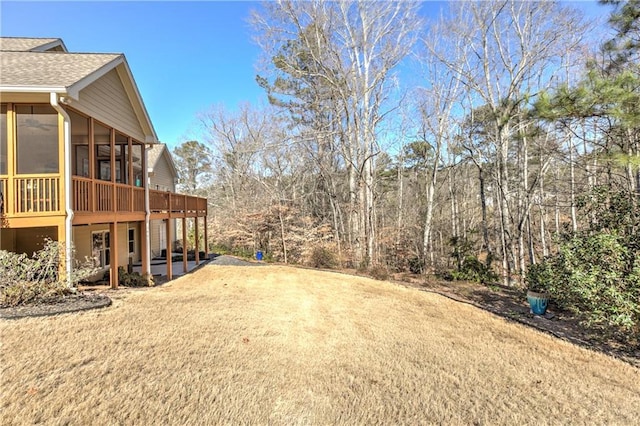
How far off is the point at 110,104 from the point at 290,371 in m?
7.87

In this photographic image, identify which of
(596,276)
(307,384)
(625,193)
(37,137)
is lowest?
(307,384)

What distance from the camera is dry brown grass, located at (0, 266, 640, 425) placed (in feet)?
9.70

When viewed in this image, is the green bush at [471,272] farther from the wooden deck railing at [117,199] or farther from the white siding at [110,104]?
the white siding at [110,104]

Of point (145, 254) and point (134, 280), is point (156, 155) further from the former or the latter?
point (134, 280)

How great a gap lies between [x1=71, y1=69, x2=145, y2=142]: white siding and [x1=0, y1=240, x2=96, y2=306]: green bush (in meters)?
3.08

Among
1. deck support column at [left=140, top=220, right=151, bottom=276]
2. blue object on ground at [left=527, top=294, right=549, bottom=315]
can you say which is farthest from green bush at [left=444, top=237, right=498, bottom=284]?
deck support column at [left=140, top=220, right=151, bottom=276]

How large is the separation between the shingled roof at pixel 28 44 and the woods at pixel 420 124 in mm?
6600

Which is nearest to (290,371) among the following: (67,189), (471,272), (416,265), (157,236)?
(67,189)

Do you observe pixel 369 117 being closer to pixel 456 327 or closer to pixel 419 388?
pixel 456 327

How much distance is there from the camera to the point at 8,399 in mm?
2764

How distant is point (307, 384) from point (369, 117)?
13.2m

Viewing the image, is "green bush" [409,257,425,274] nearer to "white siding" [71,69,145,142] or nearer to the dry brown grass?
the dry brown grass

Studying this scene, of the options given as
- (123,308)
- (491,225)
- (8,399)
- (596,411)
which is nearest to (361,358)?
(596,411)

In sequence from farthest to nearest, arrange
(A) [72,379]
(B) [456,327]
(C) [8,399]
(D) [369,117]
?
(D) [369,117], (B) [456,327], (A) [72,379], (C) [8,399]
